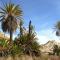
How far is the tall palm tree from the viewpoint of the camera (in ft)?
111

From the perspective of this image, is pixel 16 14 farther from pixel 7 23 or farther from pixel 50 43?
pixel 50 43

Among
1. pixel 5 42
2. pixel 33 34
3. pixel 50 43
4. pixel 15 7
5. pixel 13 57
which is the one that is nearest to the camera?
pixel 13 57

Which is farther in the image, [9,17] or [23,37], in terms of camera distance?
[9,17]

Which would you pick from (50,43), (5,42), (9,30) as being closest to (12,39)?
(9,30)

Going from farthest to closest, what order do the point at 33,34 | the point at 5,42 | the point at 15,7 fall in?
the point at 15,7, the point at 33,34, the point at 5,42

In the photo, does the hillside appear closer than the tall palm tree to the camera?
No

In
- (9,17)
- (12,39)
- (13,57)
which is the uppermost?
(9,17)

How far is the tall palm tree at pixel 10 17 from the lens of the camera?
111 feet

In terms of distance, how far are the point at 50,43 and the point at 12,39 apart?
1281 inches

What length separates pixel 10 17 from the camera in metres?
34.3

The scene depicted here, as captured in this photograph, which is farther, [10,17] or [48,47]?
[48,47]

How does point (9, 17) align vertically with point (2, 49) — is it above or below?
above

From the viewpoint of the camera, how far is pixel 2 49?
28219 millimetres

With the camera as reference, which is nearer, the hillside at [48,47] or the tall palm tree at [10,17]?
the tall palm tree at [10,17]
